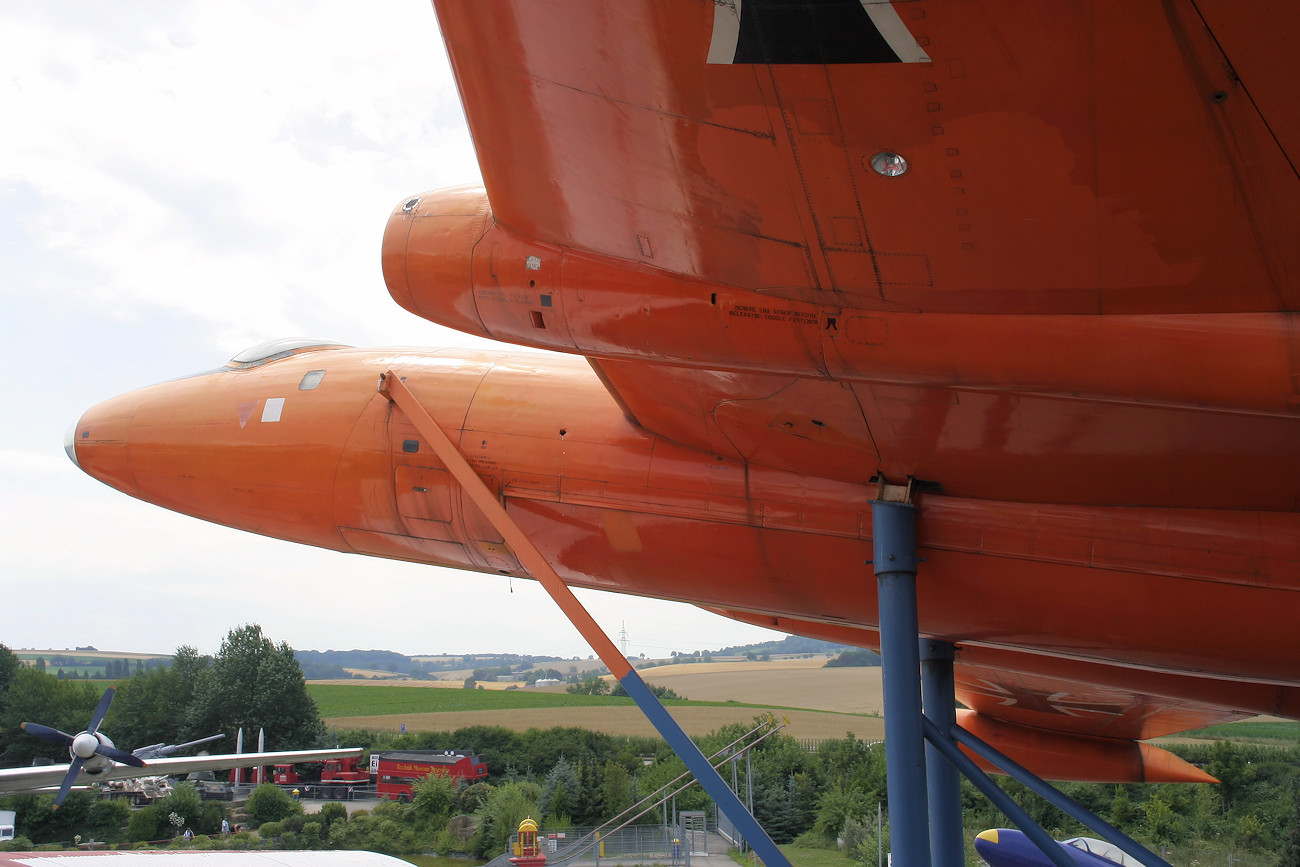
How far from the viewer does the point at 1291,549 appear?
16.8 feet

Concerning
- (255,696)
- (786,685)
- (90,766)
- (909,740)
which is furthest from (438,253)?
(786,685)

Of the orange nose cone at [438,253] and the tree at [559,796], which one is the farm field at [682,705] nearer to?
the tree at [559,796]

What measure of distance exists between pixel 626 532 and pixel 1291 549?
4252 millimetres

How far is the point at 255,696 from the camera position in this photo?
1950 inches

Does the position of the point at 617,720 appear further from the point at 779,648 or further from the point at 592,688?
the point at 779,648

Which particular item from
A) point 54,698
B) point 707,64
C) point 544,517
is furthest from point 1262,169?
point 54,698

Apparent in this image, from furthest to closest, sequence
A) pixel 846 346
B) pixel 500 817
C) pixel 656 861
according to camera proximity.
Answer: pixel 500 817
pixel 656 861
pixel 846 346

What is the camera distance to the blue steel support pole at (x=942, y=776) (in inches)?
254

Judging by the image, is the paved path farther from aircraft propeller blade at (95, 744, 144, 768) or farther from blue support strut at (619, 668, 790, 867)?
blue support strut at (619, 668, 790, 867)

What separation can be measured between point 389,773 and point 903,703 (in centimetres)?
3741

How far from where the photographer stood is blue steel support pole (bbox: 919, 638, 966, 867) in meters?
6.45

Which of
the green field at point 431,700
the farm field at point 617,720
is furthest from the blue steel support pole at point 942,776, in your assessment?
the green field at point 431,700

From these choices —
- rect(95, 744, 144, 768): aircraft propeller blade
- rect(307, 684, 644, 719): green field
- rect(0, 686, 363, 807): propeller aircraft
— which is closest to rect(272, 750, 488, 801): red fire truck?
rect(0, 686, 363, 807): propeller aircraft

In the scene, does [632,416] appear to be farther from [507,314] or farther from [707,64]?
[707,64]
